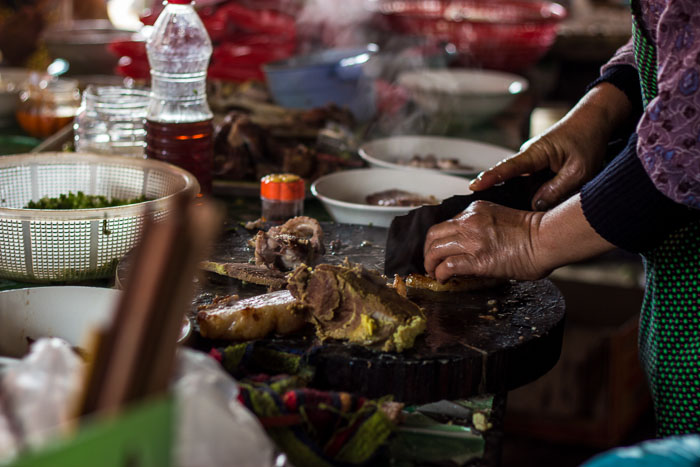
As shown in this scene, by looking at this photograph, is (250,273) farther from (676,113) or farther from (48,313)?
(676,113)

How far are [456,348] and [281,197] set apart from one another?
97 centimetres

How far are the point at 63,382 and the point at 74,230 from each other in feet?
3.38

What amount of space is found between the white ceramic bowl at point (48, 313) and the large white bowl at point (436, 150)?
65.7 inches

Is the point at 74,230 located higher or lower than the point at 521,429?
higher

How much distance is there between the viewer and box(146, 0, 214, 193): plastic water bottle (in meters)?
2.41

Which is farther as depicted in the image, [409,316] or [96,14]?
[96,14]

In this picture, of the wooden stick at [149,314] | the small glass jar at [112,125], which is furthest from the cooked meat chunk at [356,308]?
the small glass jar at [112,125]

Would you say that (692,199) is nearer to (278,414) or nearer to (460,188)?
(278,414)

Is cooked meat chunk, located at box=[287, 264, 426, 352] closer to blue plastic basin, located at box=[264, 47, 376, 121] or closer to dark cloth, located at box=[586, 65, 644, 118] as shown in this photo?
dark cloth, located at box=[586, 65, 644, 118]

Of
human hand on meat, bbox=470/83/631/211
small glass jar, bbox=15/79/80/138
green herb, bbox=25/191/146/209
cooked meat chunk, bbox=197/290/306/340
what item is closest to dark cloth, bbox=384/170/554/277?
human hand on meat, bbox=470/83/631/211

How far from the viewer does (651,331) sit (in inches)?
79.4

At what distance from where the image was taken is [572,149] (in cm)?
224

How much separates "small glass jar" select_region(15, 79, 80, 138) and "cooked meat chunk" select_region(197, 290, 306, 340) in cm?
201

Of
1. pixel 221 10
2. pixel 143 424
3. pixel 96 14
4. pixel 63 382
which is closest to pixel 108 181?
pixel 63 382
